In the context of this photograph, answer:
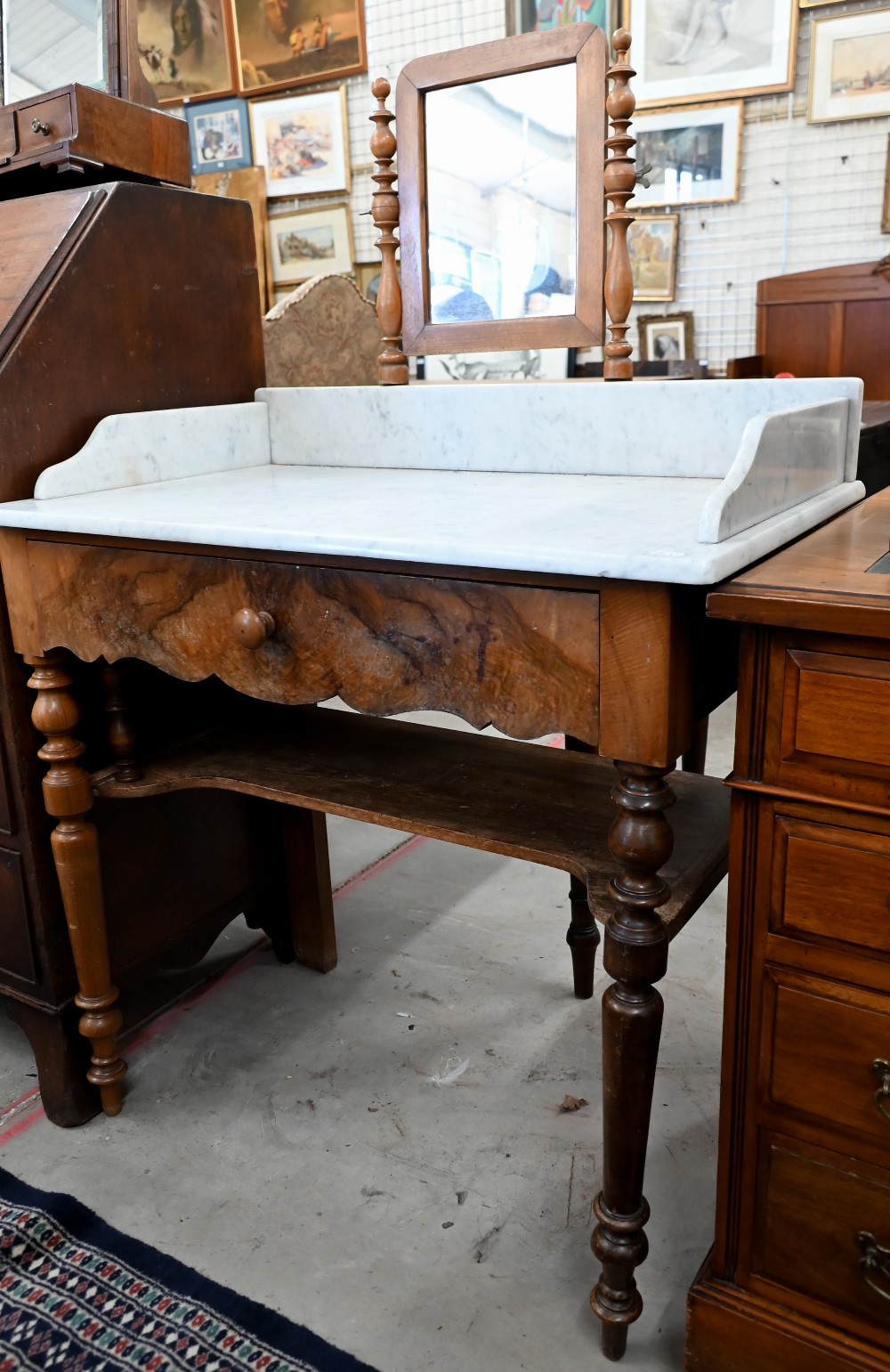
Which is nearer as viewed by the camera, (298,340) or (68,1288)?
(68,1288)

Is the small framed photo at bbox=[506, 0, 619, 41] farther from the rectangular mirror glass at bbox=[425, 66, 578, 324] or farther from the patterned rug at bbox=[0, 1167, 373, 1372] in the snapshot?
the patterned rug at bbox=[0, 1167, 373, 1372]

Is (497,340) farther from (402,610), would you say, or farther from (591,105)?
(402,610)

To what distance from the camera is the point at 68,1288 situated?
1.42 m

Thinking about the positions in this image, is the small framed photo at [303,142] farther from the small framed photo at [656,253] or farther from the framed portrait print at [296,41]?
the small framed photo at [656,253]

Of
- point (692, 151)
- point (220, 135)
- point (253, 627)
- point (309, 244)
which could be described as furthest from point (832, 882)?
point (220, 135)

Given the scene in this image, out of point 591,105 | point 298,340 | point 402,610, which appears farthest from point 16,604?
point 298,340

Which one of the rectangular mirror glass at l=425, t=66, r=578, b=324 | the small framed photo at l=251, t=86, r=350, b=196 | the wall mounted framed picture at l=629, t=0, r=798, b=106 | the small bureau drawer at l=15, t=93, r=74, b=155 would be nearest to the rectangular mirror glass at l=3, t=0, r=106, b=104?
the small bureau drawer at l=15, t=93, r=74, b=155

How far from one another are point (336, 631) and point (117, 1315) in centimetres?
92

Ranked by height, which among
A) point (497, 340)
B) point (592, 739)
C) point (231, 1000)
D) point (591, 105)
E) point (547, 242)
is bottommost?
point (231, 1000)

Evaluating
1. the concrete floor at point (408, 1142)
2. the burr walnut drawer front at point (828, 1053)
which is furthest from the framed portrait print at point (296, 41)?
the burr walnut drawer front at point (828, 1053)

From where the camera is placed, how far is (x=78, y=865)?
1.63m

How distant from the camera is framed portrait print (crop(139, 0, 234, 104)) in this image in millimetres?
5945

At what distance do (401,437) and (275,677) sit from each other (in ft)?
2.12

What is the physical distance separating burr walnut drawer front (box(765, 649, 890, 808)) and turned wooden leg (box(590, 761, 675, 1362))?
14 cm
